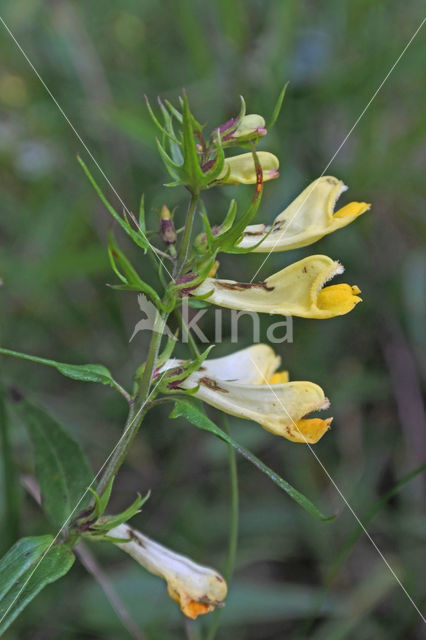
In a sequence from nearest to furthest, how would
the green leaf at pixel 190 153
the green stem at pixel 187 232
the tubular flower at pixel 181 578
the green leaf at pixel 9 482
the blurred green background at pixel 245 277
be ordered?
the green leaf at pixel 190 153 < the green stem at pixel 187 232 < the tubular flower at pixel 181 578 < the green leaf at pixel 9 482 < the blurred green background at pixel 245 277

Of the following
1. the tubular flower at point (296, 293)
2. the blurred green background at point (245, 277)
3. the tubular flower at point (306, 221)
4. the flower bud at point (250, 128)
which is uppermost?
the flower bud at point (250, 128)

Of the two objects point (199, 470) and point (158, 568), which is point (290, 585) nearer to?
point (199, 470)

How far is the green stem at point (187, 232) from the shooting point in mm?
960

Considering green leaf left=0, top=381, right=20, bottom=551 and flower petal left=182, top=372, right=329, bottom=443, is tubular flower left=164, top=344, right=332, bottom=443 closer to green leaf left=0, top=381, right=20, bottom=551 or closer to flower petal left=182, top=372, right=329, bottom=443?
flower petal left=182, top=372, right=329, bottom=443

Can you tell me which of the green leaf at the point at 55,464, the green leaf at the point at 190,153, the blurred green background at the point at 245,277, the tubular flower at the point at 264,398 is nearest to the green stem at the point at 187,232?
the green leaf at the point at 190,153

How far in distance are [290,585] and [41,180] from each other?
172 cm

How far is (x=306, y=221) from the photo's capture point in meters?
1.07

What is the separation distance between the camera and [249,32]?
9.09ft

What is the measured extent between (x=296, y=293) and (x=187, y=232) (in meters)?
0.20

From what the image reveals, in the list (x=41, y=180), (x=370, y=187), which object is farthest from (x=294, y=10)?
(x=41, y=180)

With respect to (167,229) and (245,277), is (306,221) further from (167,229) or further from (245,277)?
(245,277)

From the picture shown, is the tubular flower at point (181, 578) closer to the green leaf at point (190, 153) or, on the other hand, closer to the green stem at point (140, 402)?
the green stem at point (140, 402)

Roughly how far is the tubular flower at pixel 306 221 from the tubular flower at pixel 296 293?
66mm

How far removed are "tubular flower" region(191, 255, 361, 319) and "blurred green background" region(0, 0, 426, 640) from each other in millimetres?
1000
